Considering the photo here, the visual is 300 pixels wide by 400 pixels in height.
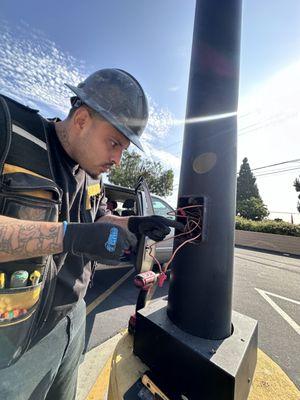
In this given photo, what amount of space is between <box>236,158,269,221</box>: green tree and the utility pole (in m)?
30.9

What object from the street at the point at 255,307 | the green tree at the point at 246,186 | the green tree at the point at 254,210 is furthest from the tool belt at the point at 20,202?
the green tree at the point at 246,186

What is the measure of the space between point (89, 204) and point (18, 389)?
977 mm

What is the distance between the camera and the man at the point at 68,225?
2.86 ft

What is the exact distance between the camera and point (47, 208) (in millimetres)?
951

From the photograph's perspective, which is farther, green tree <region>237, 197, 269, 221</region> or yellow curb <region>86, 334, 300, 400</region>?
green tree <region>237, 197, 269, 221</region>

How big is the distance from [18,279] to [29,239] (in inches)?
7.7

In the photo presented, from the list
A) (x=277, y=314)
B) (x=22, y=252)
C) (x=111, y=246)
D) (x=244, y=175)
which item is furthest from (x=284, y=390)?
(x=244, y=175)

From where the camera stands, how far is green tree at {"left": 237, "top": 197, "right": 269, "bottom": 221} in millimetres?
29078

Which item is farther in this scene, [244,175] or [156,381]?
[244,175]

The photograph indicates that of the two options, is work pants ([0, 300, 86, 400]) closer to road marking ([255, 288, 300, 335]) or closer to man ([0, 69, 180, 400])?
man ([0, 69, 180, 400])

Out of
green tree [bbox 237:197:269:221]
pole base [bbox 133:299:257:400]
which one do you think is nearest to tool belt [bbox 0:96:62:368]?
pole base [bbox 133:299:257:400]

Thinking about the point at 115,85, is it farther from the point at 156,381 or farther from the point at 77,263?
the point at 156,381

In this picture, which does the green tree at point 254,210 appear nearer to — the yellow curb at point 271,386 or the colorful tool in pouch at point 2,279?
the yellow curb at point 271,386

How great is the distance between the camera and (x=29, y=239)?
0.84 m
